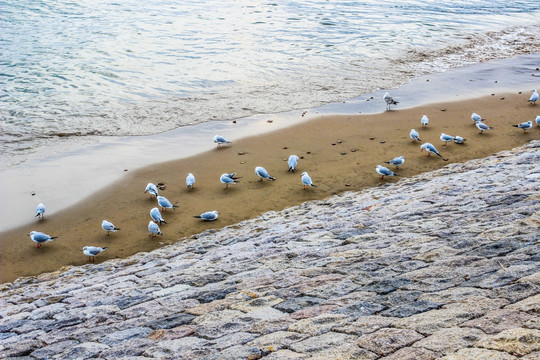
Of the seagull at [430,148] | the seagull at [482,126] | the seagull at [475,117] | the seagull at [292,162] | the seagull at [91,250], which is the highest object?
the seagull at [475,117]

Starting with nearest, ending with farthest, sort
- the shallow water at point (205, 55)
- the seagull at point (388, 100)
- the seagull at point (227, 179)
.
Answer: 1. the seagull at point (227, 179)
2. the seagull at point (388, 100)
3. the shallow water at point (205, 55)

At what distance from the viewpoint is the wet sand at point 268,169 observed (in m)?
9.15

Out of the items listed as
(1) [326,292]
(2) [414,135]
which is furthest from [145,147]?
(1) [326,292]

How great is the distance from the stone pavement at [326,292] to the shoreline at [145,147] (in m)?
3.06

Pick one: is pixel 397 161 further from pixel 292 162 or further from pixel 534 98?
pixel 534 98

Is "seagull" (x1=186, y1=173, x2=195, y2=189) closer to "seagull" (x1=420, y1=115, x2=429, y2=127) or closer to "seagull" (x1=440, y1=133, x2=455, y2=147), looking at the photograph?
"seagull" (x1=440, y1=133, x2=455, y2=147)

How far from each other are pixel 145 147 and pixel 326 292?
349 inches

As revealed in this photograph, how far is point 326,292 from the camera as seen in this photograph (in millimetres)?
5473

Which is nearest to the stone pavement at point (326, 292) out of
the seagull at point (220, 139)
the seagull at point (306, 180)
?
the seagull at point (306, 180)

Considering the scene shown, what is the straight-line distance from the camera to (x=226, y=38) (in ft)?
80.8

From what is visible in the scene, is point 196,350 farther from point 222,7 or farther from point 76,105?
point 222,7

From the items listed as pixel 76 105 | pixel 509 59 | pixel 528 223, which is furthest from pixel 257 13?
pixel 528 223

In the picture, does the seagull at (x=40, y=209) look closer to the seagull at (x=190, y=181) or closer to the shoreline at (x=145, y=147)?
the shoreline at (x=145, y=147)

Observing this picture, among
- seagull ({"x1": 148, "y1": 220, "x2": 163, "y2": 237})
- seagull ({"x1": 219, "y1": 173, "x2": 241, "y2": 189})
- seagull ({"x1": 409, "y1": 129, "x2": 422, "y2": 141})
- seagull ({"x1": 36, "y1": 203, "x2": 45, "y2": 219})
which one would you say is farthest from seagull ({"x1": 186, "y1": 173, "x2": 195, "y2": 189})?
seagull ({"x1": 409, "y1": 129, "x2": 422, "y2": 141})
